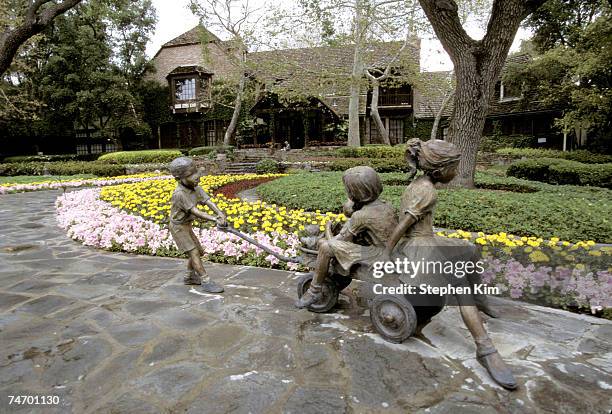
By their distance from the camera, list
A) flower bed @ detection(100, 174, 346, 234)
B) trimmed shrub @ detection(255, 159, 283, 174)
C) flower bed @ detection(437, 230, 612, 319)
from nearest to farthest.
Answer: flower bed @ detection(437, 230, 612, 319) < flower bed @ detection(100, 174, 346, 234) < trimmed shrub @ detection(255, 159, 283, 174)

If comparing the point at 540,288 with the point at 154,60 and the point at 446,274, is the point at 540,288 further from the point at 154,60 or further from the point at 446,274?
the point at 154,60

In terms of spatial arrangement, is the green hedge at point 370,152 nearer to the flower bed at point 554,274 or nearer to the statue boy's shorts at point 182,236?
the flower bed at point 554,274

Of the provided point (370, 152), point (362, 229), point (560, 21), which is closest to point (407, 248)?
point (362, 229)

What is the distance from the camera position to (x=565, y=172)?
1298cm

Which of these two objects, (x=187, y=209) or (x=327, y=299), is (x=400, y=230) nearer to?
(x=327, y=299)

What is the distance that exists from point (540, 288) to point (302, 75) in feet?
67.7

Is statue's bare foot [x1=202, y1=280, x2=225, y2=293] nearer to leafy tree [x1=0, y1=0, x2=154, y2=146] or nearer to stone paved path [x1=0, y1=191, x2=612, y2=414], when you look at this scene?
Answer: stone paved path [x1=0, y1=191, x2=612, y2=414]

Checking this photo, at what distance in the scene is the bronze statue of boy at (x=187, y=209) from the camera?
12.3 ft

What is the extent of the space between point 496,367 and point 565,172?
530 inches

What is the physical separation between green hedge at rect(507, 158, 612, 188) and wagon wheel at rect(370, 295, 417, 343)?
43.3ft

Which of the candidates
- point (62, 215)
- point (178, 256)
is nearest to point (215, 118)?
point (62, 215)

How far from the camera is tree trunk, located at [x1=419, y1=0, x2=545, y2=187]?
8.16 meters

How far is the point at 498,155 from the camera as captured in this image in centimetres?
2191

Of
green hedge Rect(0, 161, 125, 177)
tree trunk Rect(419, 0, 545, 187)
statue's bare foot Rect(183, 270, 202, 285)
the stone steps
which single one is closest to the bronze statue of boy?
statue's bare foot Rect(183, 270, 202, 285)
